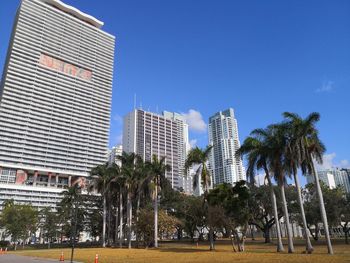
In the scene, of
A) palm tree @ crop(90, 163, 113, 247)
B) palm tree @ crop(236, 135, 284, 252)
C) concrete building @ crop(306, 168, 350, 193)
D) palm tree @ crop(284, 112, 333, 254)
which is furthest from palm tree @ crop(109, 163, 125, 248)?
concrete building @ crop(306, 168, 350, 193)

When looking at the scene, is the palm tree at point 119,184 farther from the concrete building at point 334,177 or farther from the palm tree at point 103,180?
the concrete building at point 334,177

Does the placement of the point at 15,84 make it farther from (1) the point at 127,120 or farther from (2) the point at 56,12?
(1) the point at 127,120

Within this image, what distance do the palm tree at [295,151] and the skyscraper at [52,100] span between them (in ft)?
392

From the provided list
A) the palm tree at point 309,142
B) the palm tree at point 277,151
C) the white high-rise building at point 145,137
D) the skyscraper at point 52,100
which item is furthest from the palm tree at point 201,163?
the white high-rise building at point 145,137

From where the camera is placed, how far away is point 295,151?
30234 mm

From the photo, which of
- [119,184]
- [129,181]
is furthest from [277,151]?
[119,184]

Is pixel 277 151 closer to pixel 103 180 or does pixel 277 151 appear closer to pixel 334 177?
pixel 103 180

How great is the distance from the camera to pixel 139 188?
52656 mm

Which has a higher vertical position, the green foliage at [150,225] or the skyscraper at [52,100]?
the skyscraper at [52,100]

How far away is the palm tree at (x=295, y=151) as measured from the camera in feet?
98.0

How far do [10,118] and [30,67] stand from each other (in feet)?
92.0

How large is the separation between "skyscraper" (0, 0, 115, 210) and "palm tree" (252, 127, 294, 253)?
117m

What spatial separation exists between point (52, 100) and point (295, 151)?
462 feet

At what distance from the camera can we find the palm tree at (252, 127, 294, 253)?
31531 millimetres
